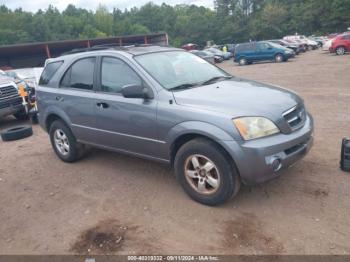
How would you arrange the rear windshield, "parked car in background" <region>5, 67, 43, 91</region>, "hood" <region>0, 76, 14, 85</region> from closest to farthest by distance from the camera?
"hood" <region>0, 76, 14, 85</region>, "parked car in background" <region>5, 67, 43, 91</region>, the rear windshield

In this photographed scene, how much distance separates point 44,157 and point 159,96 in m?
3.28

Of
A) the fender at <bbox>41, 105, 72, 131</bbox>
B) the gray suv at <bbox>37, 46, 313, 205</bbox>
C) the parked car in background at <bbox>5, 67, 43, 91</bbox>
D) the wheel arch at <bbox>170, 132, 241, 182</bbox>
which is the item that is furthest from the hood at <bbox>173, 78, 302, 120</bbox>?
the parked car in background at <bbox>5, 67, 43, 91</bbox>

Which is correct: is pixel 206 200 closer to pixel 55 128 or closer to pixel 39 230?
pixel 39 230

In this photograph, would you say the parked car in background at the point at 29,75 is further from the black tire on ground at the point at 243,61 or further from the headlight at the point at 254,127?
the black tire on ground at the point at 243,61

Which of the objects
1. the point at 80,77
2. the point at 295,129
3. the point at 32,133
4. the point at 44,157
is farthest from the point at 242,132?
the point at 32,133

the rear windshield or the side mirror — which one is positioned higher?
the side mirror

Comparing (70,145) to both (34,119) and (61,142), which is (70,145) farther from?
(34,119)

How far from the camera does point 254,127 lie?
360 centimetres

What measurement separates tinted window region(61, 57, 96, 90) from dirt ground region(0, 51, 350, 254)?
4.41 ft

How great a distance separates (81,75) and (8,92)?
496cm

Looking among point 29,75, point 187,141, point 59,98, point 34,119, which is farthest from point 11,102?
point 187,141

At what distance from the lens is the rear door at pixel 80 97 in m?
5.04

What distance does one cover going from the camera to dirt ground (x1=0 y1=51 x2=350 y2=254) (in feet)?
11.0

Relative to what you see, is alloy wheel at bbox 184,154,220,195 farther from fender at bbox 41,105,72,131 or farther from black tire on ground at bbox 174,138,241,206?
fender at bbox 41,105,72,131
